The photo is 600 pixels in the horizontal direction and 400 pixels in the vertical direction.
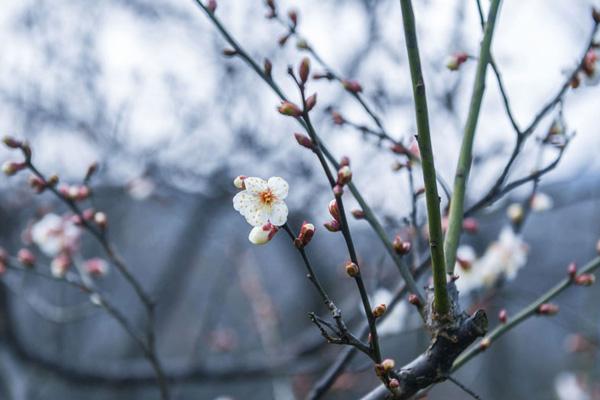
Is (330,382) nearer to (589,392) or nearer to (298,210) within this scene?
(298,210)

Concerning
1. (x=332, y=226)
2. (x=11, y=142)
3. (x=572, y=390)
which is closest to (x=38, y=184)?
(x=11, y=142)

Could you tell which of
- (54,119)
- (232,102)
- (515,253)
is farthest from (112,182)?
(515,253)

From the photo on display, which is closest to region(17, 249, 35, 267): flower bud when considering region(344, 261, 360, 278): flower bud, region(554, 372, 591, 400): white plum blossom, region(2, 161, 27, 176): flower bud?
region(2, 161, 27, 176): flower bud

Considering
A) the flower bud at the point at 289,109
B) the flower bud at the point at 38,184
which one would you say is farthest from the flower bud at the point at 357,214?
the flower bud at the point at 38,184

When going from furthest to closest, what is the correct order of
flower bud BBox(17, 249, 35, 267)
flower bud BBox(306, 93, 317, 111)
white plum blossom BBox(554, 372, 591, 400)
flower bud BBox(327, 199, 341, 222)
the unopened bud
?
white plum blossom BBox(554, 372, 591, 400), flower bud BBox(17, 249, 35, 267), the unopened bud, flower bud BBox(306, 93, 317, 111), flower bud BBox(327, 199, 341, 222)

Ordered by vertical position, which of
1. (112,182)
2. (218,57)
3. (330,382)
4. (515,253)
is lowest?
(330,382)

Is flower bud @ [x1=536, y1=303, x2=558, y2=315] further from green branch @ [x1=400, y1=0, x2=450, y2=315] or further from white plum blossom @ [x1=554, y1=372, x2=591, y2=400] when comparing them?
white plum blossom @ [x1=554, y1=372, x2=591, y2=400]

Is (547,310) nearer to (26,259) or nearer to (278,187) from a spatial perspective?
(278,187)
